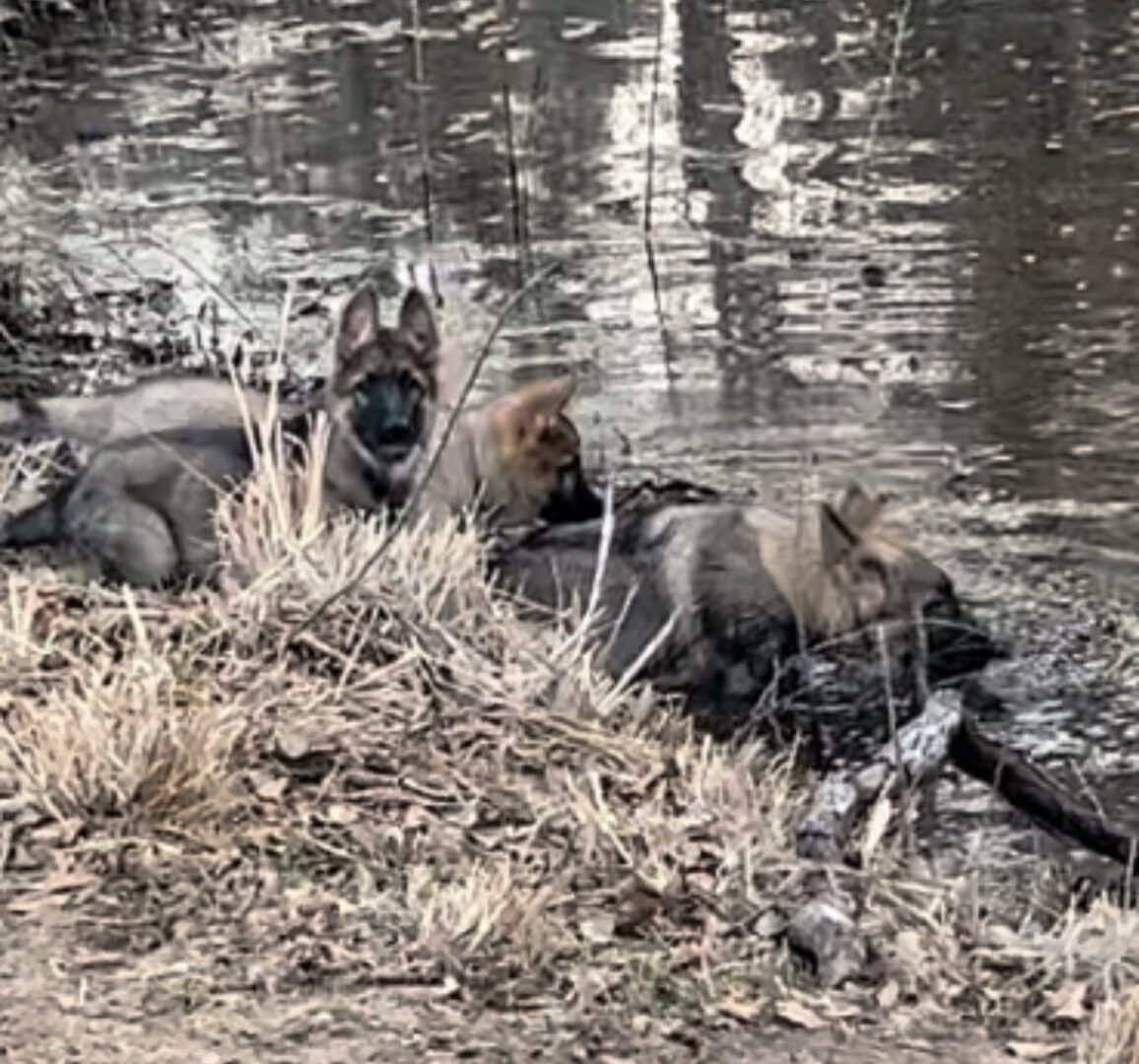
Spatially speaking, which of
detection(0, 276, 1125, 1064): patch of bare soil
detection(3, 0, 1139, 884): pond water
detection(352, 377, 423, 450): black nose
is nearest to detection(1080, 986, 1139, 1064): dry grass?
detection(0, 276, 1125, 1064): patch of bare soil

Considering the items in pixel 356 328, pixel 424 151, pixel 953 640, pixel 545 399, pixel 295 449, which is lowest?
pixel 953 640

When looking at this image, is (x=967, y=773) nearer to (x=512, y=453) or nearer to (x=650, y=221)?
(x=512, y=453)

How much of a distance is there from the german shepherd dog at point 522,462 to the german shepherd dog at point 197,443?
381 millimetres

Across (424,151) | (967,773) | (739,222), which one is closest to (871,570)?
(967,773)

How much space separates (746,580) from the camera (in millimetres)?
8578

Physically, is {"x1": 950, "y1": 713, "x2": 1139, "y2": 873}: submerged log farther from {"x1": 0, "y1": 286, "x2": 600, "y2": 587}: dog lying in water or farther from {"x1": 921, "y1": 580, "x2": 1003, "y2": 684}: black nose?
{"x1": 0, "y1": 286, "x2": 600, "y2": 587}: dog lying in water

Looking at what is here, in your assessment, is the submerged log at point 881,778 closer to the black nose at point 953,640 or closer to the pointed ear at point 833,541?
the black nose at point 953,640

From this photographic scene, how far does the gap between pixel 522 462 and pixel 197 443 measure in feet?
5.36

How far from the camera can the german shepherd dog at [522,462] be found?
30.8 feet

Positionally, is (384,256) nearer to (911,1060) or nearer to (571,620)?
(571,620)

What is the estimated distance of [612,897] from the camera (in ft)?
17.7

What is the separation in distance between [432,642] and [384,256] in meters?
6.83

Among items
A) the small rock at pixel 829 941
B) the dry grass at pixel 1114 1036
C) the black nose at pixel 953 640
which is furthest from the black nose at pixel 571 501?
the dry grass at pixel 1114 1036

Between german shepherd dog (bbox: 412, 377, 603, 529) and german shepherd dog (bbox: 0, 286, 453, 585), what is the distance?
15.0 inches
